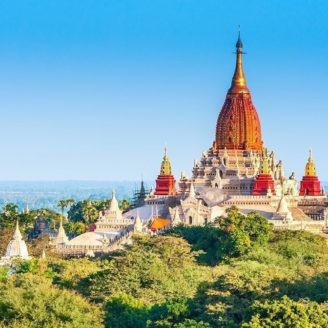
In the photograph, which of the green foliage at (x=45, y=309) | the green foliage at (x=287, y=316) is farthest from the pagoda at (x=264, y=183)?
the green foliage at (x=287, y=316)

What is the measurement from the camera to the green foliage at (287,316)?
1415 inches

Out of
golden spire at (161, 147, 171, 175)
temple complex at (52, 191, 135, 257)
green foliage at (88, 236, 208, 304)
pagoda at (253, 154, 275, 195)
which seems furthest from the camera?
golden spire at (161, 147, 171, 175)

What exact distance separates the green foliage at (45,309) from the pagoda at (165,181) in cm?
3759

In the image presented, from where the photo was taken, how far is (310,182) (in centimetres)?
8356

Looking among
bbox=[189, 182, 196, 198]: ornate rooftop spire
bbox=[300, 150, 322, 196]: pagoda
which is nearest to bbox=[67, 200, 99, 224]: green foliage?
bbox=[300, 150, 322, 196]: pagoda

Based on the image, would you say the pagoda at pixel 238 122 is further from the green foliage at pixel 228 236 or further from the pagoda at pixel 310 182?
the green foliage at pixel 228 236

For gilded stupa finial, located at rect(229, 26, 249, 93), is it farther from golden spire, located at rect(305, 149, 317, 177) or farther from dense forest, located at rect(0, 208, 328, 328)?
dense forest, located at rect(0, 208, 328, 328)

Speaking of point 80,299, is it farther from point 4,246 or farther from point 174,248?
point 4,246

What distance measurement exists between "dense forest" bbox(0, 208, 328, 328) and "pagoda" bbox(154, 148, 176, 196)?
18256mm

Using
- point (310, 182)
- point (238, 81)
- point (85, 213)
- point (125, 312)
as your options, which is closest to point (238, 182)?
point (310, 182)

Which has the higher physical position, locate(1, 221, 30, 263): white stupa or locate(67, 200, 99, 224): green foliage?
locate(67, 200, 99, 224): green foliage

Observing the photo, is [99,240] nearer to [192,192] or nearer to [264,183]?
[192,192]

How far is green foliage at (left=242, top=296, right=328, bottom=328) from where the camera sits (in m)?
35.9

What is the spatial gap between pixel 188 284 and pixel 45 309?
798 centimetres
